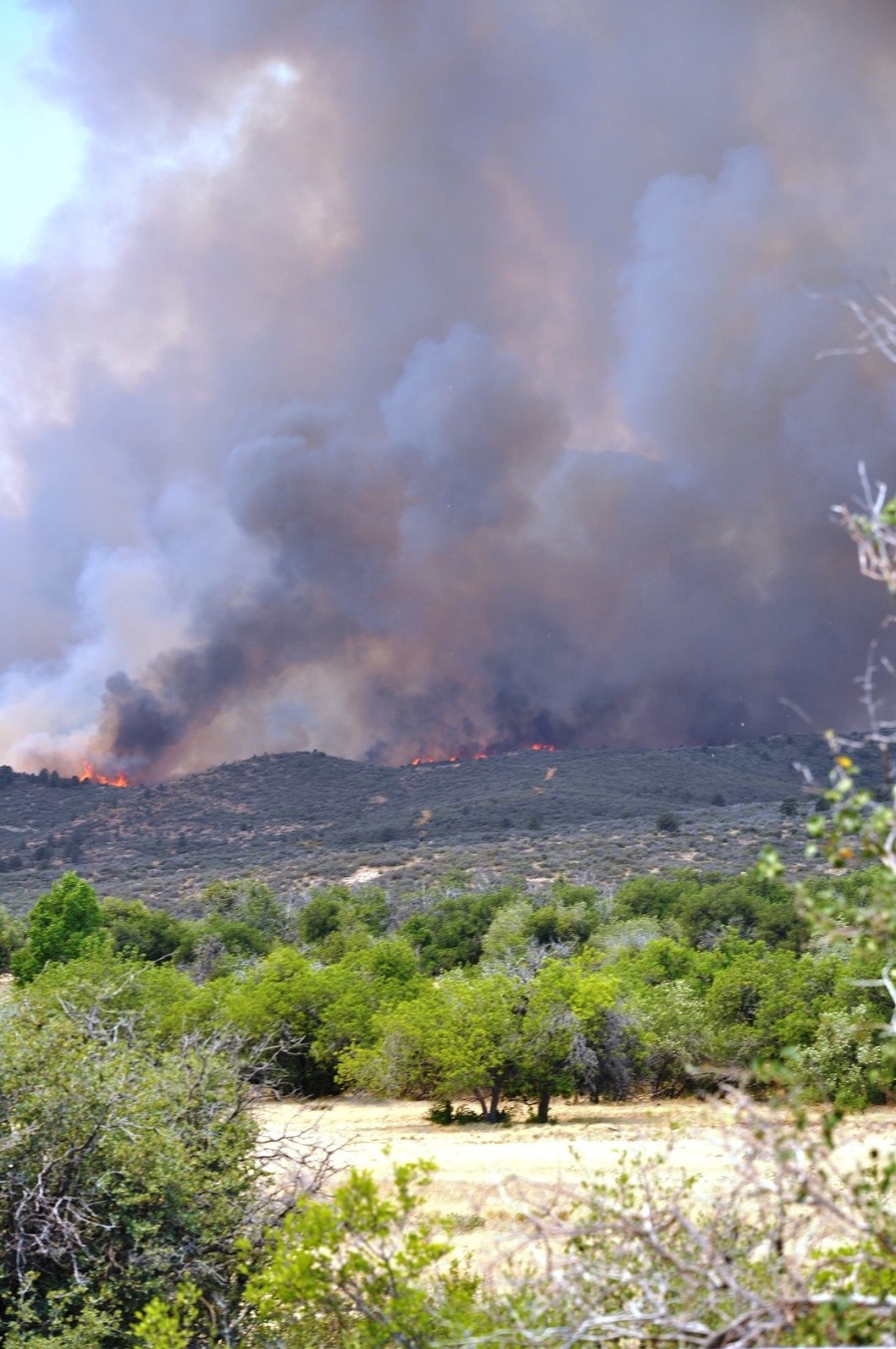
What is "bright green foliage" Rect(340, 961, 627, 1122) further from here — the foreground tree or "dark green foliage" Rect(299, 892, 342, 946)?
"dark green foliage" Rect(299, 892, 342, 946)

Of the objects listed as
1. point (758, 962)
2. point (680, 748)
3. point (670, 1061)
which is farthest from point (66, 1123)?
point (680, 748)

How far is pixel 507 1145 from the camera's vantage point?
20406 millimetres

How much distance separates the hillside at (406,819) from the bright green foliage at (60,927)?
17662mm

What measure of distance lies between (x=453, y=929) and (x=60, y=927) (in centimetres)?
1624

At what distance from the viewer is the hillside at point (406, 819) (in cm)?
6825

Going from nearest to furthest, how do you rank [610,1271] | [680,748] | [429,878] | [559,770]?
[610,1271] < [429,878] < [559,770] < [680,748]

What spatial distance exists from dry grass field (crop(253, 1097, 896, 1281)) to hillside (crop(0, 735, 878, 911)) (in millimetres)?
35588

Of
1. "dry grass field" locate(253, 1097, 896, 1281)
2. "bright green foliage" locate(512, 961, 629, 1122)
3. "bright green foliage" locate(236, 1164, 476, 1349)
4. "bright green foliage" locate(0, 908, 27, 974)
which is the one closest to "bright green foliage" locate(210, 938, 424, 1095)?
"dry grass field" locate(253, 1097, 896, 1281)

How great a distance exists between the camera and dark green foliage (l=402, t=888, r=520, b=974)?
42.8 m

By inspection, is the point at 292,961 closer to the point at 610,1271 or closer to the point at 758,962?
the point at 758,962

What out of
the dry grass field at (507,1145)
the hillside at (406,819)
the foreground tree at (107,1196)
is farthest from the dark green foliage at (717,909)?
the foreground tree at (107,1196)

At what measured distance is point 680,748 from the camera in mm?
122062

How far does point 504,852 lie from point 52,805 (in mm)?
57623

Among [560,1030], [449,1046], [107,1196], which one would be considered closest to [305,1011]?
[449,1046]
